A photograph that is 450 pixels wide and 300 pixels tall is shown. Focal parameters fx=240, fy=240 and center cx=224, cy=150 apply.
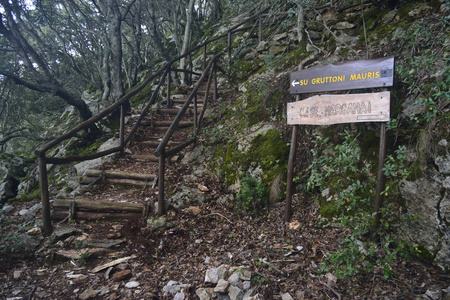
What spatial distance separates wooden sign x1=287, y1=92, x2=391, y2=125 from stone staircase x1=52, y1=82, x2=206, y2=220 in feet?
8.94

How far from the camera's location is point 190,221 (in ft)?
12.2

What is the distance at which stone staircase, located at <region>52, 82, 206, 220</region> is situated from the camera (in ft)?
12.2

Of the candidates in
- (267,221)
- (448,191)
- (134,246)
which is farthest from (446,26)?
(134,246)

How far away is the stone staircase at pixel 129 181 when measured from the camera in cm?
372

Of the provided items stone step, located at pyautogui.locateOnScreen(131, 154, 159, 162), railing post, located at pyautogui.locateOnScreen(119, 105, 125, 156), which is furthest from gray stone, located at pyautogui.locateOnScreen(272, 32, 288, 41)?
stone step, located at pyautogui.locateOnScreen(131, 154, 159, 162)

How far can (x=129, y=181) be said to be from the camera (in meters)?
4.70

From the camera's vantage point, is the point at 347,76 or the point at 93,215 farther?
the point at 93,215

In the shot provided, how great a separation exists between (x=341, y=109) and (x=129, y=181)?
391 cm

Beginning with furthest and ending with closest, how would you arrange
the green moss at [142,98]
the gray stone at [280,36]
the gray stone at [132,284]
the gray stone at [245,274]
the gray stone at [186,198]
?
the green moss at [142,98] → the gray stone at [280,36] → the gray stone at [186,198] → the gray stone at [132,284] → the gray stone at [245,274]

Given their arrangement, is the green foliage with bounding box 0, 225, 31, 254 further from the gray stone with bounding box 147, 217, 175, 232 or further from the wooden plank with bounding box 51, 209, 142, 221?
the gray stone with bounding box 147, 217, 175, 232

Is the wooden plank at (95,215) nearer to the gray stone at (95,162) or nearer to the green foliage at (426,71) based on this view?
the gray stone at (95,162)

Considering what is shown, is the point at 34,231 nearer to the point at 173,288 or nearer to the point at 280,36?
the point at 173,288

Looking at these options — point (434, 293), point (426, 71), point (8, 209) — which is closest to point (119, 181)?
point (8, 209)

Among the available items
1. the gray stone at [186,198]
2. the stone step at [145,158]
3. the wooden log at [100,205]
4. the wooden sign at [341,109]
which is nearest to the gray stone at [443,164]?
the wooden sign at [341,109]
